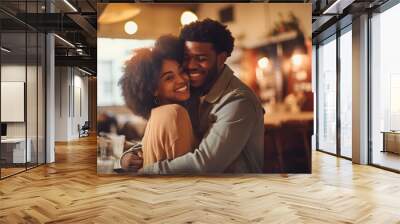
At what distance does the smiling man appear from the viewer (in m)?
6.44

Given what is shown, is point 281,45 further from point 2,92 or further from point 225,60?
point 2,92

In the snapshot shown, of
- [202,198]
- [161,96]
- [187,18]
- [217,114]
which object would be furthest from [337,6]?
[202,198]

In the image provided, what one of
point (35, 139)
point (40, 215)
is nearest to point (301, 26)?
point (40, 215)

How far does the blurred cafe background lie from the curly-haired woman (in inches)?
5.8

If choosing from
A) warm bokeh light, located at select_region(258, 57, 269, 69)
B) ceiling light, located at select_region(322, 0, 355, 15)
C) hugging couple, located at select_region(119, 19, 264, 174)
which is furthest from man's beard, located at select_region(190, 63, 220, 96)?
ceiling light, located at select_region(322, 0, 355, 15)

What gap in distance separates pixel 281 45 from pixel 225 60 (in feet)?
3.29

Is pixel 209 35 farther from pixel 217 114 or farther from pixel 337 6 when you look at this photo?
pixel 337 6

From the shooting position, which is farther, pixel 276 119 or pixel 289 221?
pixel 276 119

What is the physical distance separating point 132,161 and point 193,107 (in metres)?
1.41

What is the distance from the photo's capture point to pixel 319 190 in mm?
5414

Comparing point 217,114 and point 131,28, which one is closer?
point 217,114

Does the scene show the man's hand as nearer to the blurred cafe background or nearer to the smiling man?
the smiling man

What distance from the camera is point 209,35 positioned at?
21.5 feet

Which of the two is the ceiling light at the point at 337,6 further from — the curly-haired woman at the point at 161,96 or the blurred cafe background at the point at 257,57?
the curly-haired woman at the point at 161,96
